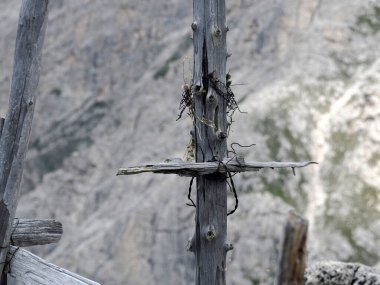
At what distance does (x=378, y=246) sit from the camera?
33.6 meters

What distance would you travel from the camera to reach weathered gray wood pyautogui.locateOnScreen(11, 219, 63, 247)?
6688 millimetres

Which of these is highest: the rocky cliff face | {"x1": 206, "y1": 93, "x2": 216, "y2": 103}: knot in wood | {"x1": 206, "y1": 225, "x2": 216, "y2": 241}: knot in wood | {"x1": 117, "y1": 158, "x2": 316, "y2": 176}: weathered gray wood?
the rocky cliff face

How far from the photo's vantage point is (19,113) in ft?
21.3

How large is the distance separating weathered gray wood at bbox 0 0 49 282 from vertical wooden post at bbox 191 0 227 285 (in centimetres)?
165

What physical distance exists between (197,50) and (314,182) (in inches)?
1246

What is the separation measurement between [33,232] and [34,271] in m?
0.50

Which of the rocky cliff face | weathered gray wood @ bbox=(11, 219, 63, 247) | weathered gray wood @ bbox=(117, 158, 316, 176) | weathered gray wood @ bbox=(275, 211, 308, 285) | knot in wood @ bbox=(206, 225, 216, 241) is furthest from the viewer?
the rocky cliff face

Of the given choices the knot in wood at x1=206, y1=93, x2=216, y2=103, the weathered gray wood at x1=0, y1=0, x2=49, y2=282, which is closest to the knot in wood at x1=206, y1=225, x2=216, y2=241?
the knot in wood at x1=206, y1=93, x2=216, y2=103

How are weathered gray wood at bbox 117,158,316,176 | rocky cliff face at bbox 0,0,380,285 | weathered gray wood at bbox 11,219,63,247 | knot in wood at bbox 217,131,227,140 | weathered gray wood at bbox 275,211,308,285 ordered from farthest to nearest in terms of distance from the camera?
rocky cliff face at bbox 0,0,380,285 < weathered gray wood at bbox 11,219,63,247 < knot in wood at bbox 217,131,227,140 < weathered gray wood at bbox 117,158,316,176 < weathered gray wood at bbox 275,211,308,285

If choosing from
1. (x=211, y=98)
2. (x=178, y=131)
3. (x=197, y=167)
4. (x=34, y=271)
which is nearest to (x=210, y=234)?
(x=197, y=167)

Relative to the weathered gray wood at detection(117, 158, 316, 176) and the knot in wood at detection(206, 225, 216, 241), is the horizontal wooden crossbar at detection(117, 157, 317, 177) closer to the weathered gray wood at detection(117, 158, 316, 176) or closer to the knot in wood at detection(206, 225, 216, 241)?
the weathered gray wood at detection(117, 158, 316, 176)

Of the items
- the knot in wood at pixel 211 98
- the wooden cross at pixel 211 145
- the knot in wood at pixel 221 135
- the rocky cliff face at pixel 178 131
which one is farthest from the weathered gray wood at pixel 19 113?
the rocky cliff face at pixel 178 131

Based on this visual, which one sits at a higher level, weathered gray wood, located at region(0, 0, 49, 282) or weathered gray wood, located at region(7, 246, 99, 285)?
weathered gray wood, located at region(0, 0, 49, 282)

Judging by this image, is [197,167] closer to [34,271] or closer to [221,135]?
[221,135]
